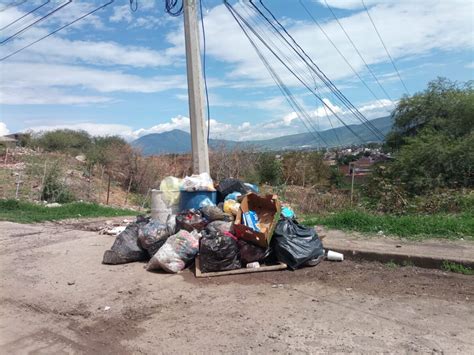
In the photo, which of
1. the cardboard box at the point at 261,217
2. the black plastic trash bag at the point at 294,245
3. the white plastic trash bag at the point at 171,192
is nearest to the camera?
the black plastic trash bag at the point at 294,245

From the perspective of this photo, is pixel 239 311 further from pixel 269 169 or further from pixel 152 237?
pixel 269 169

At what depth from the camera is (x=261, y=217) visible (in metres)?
6.23

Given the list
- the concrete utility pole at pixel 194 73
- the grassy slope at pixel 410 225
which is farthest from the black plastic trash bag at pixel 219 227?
the concrete utility pole at pixel 194 73

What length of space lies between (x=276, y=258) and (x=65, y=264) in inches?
124

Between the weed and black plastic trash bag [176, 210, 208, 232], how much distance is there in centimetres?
311

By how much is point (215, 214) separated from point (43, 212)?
7503 mm

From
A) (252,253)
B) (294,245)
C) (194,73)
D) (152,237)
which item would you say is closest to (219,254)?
(252,253)

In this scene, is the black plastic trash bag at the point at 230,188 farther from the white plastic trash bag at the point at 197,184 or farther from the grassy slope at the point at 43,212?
the grassy slope at the point at 43,212

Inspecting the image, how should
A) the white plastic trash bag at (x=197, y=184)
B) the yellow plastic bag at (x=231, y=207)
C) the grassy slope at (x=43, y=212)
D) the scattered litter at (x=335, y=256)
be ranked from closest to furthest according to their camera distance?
1. the scattered litter at (x=335, y=256)
2. the yellow plastic bag at (x=231, y=207)
3. the white plastic trash bag at (x=197, y=184)
4. the grassy slope at (x=43, y=212)

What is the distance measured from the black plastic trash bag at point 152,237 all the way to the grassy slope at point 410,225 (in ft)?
8.89

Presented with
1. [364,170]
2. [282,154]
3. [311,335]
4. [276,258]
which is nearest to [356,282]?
[276,258]

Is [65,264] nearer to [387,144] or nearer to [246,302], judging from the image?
[246,302]

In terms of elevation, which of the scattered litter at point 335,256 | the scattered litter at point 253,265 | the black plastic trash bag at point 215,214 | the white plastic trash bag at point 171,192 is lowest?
the scattered litter at point 253,265

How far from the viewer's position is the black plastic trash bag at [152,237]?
6078mm
